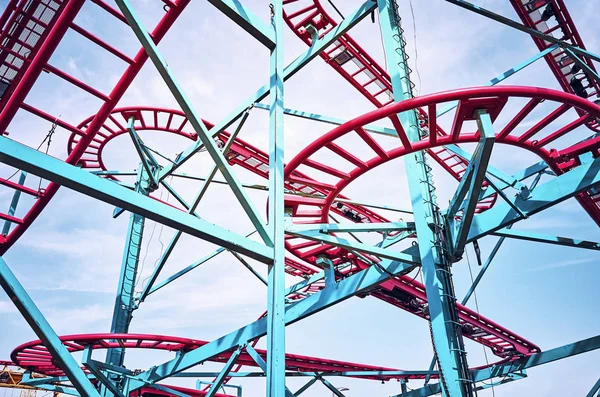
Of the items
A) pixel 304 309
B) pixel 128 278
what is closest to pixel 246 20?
pixel 304 309

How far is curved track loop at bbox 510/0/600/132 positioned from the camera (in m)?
9.85

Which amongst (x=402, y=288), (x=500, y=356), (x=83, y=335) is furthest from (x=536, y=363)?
(x=83, y=335)

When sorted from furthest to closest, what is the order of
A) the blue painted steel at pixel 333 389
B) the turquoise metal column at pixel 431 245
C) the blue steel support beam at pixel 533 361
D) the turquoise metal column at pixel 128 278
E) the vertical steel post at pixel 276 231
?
the blue painted steel at pixel 333 389 < the turquoise metal column at pixel 128 278 < the blue steel support beam at pixel 533 361 < the turquoise metal column at pixel 431 245 < the vertical steel post at pixel 276 231

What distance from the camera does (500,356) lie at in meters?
15.6

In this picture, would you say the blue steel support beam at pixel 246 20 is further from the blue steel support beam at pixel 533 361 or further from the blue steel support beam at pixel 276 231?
the blue steel support beam at pixel 533 361

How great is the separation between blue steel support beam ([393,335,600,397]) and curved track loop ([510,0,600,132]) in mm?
4573

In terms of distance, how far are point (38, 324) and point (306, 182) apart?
4.91 meters

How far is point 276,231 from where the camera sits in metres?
4.37

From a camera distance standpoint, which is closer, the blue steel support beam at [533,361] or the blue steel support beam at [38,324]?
the blue steel support beam at [38,324]

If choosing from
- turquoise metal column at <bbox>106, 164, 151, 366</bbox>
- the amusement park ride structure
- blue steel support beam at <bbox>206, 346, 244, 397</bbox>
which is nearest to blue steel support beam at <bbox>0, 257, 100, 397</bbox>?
the amusement park ride structure

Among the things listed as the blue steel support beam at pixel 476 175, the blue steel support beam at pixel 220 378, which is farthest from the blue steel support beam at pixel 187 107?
the blue steel support beam at pixel 476 175

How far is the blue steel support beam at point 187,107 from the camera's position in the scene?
12.8ft

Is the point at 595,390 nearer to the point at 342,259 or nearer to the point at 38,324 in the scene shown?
the point at 342,259

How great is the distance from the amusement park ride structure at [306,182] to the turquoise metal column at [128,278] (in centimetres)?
4
